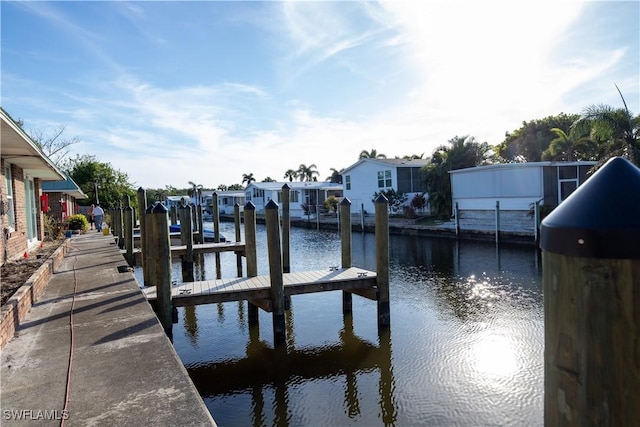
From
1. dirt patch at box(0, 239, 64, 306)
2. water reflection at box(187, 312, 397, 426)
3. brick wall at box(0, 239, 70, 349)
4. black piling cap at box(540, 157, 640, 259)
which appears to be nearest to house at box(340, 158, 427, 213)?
water reflection at box(187, 312, 397, 426)

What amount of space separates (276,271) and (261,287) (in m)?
0.49

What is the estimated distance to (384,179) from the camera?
121ft

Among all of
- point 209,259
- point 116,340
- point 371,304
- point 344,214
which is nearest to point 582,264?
point 116,340

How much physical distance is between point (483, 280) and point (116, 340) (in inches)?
470

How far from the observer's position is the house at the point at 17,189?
787 centimetres

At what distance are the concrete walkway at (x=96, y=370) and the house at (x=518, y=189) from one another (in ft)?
66.1

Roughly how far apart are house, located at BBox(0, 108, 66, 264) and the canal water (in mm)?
4175

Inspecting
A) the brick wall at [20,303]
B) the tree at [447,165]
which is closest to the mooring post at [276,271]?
the brick wall at [20,303]

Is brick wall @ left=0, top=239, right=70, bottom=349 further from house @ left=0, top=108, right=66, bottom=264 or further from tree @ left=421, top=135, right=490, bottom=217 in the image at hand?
tree @ left=421, top=135, right=490, bottom=217

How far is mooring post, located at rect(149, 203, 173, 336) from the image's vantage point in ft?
25.1

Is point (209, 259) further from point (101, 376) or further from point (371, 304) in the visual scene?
point (101, 376)

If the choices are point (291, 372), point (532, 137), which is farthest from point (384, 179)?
point (291, 372)

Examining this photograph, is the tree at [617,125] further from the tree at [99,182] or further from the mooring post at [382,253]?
the tree at [99,182]

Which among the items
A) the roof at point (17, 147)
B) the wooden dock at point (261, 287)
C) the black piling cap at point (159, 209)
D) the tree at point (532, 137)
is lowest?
the wooden dock at point (261, 287)
